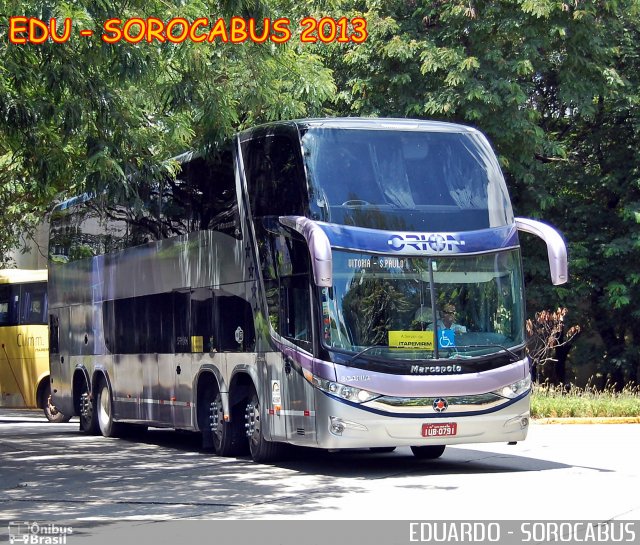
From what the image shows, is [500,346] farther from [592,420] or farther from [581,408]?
[581,408]

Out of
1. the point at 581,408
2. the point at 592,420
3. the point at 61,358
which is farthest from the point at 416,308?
the point at 61,358

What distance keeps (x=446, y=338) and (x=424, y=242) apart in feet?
3.77

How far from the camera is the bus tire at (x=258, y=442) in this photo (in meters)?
17.0

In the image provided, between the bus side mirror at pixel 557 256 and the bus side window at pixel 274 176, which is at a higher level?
the bus side window at pixel 274 176

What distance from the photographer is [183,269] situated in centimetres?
1925

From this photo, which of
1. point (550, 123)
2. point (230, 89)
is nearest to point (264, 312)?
point (230, 89)

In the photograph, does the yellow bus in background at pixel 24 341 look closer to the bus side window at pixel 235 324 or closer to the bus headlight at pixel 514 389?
the bus side window at pixel 235 324

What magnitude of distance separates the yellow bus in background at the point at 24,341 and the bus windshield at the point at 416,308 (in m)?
17.8

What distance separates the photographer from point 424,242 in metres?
15.3

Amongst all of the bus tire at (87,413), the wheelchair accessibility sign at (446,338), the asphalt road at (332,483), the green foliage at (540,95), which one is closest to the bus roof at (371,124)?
the wheelchair accessibility sign at (446,338)

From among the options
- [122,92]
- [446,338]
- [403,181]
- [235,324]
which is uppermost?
[122,92]

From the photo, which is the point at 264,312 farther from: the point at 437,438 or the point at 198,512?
the point at 198,512

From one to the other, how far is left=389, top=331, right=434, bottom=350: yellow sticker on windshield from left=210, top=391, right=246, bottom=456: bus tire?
3.50 meters

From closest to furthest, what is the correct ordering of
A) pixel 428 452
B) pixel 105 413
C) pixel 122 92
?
pixel 428 452 < pixel 122 92 < pixel 105 413
